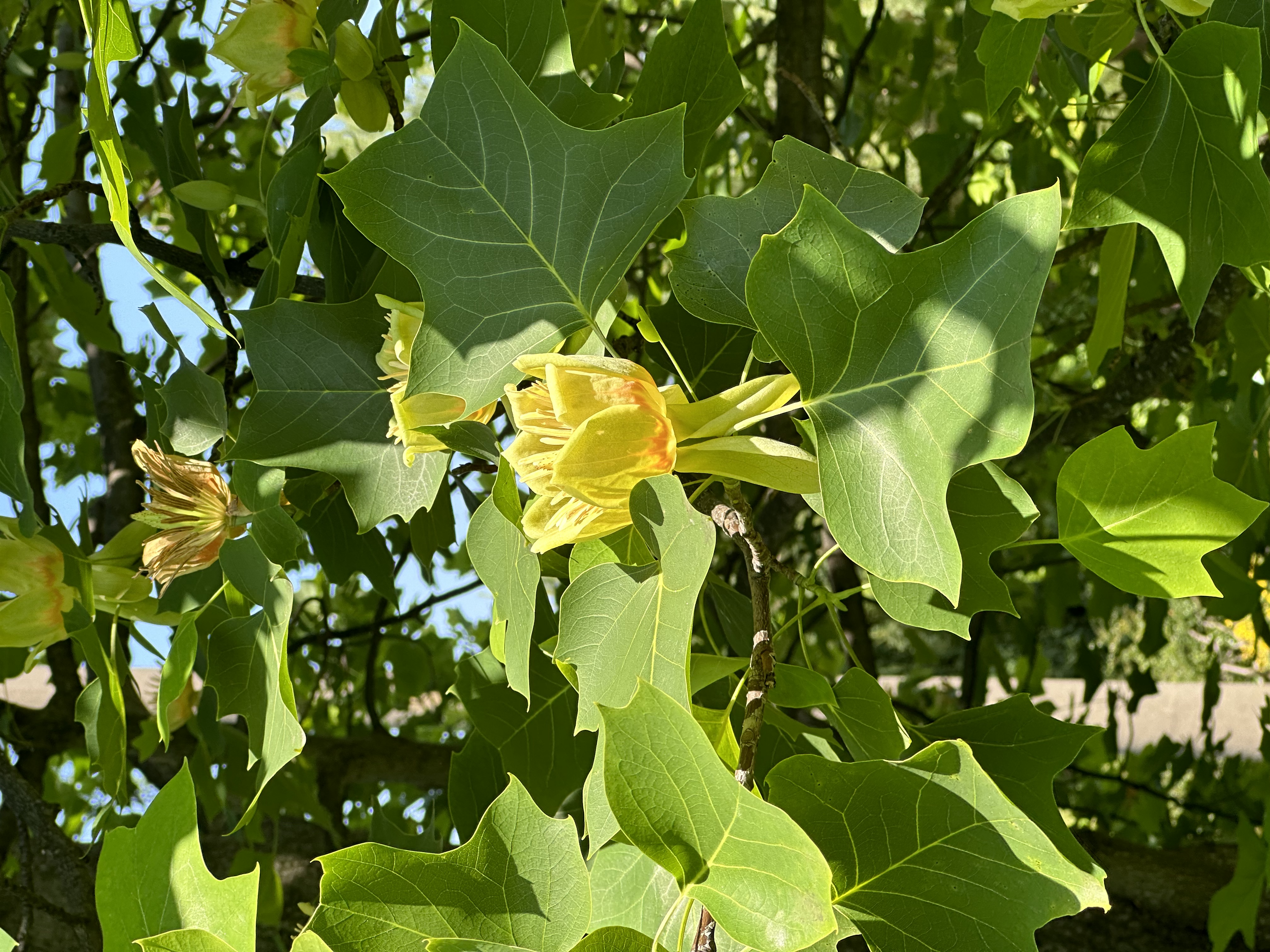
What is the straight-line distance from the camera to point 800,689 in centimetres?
48

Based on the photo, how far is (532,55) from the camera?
53cm

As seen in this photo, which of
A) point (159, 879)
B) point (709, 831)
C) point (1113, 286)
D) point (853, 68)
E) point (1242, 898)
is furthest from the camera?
point (853, 68)

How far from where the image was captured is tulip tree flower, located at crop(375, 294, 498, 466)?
0.50 m

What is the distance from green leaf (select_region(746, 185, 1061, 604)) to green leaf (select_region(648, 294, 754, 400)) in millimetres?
209

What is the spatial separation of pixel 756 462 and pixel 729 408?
31 millimetres

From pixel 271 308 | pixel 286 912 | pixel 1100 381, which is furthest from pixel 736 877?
pixel 1100 381

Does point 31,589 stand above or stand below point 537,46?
below

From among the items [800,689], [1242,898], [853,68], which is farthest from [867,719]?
[853,68]

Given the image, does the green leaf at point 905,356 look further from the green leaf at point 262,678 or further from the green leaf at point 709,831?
the green leaf at point 262,678

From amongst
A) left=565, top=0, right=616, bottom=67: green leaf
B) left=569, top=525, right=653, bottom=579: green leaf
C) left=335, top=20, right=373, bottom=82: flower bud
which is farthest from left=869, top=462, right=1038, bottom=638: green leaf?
left=565, top=0, right=616, bottom=67: green leaf

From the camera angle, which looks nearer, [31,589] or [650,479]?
[650,479]

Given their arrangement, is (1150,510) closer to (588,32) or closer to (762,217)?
(762,217)

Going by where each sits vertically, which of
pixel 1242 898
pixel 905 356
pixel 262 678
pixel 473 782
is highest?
pixel 905 356

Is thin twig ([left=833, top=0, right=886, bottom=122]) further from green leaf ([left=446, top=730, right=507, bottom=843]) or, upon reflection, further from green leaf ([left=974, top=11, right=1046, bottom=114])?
green leaf ([left=446, top=730, right=507, bottom=843])
